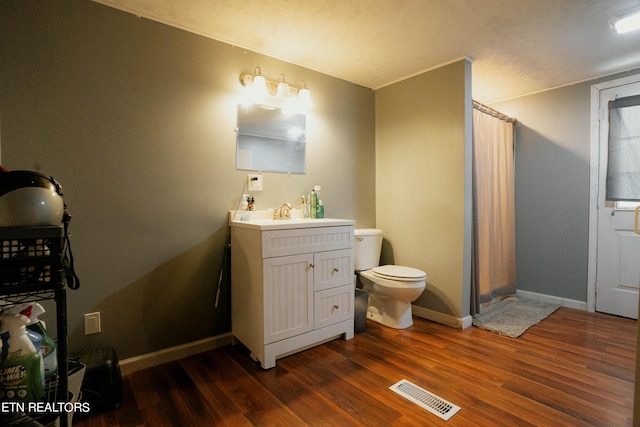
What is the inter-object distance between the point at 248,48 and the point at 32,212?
6.04 feet

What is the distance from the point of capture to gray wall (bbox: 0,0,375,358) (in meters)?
1.56

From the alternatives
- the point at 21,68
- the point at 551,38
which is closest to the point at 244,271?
the point at 21,68

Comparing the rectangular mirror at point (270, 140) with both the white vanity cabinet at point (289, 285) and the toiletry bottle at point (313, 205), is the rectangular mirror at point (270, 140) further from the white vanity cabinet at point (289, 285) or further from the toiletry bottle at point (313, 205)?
the white vanity cabinet at point (289, 285)

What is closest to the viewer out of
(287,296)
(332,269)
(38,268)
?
(38,268)

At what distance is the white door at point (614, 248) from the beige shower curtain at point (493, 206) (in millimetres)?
691

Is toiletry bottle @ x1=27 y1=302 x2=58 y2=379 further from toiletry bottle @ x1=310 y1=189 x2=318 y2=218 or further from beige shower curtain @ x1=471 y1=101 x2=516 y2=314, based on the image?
beige shower curtain @ x1=471 y1=101 x2=516 y2=314

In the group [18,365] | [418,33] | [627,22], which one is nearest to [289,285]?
[18,365]

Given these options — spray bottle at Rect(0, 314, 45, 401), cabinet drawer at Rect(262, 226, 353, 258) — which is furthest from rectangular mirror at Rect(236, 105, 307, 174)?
spray bottle at Rect(0, 314, 45, 401)

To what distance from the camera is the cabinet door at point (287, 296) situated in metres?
1.83

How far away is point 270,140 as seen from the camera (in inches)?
93.0

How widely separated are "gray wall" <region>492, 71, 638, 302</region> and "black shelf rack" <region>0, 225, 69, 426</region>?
3784mm

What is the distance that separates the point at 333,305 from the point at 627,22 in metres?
2.62

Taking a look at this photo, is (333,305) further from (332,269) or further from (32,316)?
(32,316)

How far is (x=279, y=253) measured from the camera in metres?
1.87
